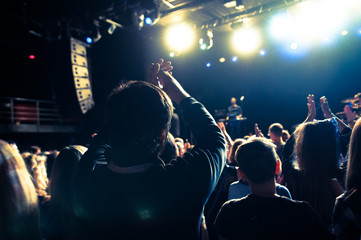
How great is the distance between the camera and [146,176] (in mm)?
907

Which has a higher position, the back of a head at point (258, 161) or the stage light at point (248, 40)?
the stage light at point (248, 40)

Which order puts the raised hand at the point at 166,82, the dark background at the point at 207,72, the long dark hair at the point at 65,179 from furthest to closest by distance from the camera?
1. the dark background at the point at 207,72
2. the long dark hair at the point at 65,179
3. the raised hand at the point at 166,82

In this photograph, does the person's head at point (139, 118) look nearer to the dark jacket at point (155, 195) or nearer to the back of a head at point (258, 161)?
the dark jacket at point (155, 195)

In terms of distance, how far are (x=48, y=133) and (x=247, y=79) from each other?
31.6ft

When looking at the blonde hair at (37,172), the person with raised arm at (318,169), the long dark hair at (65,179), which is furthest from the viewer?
the blonde hair at (37,172)

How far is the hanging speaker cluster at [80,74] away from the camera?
26.2 feet

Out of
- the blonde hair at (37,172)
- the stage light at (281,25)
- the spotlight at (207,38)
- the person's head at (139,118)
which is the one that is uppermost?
the stage light at (281,25)

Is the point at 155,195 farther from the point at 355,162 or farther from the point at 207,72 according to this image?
the point at 207,72

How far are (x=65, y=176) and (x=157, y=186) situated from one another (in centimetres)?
96

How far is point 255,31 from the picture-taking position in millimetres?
10430

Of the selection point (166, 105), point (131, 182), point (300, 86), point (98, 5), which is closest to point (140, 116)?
point (166, 105)

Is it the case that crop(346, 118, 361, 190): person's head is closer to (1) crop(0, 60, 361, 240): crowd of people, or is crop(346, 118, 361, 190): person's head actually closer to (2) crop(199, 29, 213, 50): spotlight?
(1) crop(0, 60, 361, 240): crowd of people

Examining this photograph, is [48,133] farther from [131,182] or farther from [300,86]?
[131,182]

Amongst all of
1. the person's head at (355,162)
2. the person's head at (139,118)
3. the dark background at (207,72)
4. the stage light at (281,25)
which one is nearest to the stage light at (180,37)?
the dark background at (207,72)
